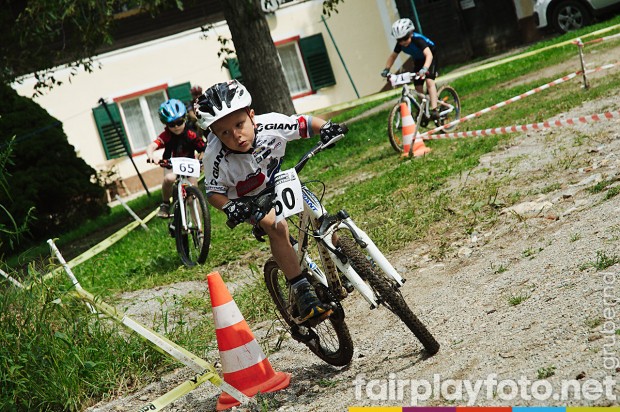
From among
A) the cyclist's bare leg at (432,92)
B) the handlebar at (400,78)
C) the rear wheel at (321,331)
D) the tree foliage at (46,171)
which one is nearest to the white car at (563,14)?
the cyclist's bare leg at (432,92)

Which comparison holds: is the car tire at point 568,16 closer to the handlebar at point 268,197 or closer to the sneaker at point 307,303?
the handlebar at point 268,197

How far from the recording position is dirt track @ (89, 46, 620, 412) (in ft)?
15.0

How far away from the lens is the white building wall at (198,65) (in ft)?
84.5

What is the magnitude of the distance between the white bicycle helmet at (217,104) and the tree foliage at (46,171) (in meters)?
13.5

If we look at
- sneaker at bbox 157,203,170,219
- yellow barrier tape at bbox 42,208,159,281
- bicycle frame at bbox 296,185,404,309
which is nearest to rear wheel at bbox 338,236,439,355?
bicycle frame at bbox 296,185,404,309

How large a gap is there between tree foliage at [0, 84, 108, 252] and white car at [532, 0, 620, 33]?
37.6 ft

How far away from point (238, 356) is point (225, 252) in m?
4.83

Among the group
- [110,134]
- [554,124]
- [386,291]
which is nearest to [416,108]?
[554,124]

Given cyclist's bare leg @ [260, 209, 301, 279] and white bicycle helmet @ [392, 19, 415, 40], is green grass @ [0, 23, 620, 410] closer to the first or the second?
cyclist's bare leg @ [260, 209, 301, 279]

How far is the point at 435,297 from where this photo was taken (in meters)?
6.91

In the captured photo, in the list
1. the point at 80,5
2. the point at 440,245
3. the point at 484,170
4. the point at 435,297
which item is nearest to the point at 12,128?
the point at 80,5

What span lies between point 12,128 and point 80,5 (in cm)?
428

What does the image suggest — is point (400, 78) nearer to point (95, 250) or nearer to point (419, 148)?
point (419, 148)

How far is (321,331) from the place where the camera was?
20.2ft
